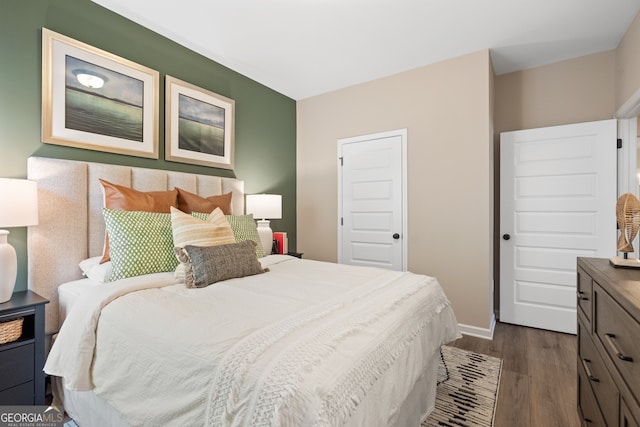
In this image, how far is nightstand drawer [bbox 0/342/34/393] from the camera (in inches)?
59.2

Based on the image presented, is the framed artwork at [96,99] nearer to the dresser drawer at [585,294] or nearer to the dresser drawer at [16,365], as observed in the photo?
the dresser drawer at [16,365]

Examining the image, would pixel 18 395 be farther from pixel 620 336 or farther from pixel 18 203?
pixel 620 336

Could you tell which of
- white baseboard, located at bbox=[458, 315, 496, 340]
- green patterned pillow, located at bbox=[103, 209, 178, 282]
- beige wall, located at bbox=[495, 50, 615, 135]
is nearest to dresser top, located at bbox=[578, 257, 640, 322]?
white baseboard, located at bbox=[458, 315, 496, 340]

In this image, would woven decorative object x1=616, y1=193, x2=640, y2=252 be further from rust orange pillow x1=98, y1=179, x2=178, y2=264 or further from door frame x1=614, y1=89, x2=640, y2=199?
rust orange pillow x1=98, y1=179, x2=178, y2=264

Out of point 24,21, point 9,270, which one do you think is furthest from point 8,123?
point 9,270

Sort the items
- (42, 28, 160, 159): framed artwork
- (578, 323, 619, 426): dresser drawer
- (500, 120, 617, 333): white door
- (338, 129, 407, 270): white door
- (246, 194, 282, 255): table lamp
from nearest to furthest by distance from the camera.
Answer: (578, 323, 619, 426): dresser drawer < (42, 28, 160, 159): framed artwork < (500, 120, 617, 333): white door < (246, 194, 282, 255): table lamp < (338, 129, 407, 270): white door

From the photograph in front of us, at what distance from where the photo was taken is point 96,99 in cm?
221

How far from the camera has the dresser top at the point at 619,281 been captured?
0.92m

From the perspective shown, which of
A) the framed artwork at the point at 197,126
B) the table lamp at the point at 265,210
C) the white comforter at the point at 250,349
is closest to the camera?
the white comforter at the point at 250,349

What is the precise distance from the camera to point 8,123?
1.84 m

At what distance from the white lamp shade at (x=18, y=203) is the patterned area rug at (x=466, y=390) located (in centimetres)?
247

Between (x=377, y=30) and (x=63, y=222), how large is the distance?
2.77m

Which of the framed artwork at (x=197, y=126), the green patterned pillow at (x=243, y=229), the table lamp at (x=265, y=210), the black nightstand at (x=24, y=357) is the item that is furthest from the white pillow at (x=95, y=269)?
the table lamp at (x=265, y=210)

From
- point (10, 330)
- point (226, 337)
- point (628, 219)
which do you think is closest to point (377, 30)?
point (628, 219)
